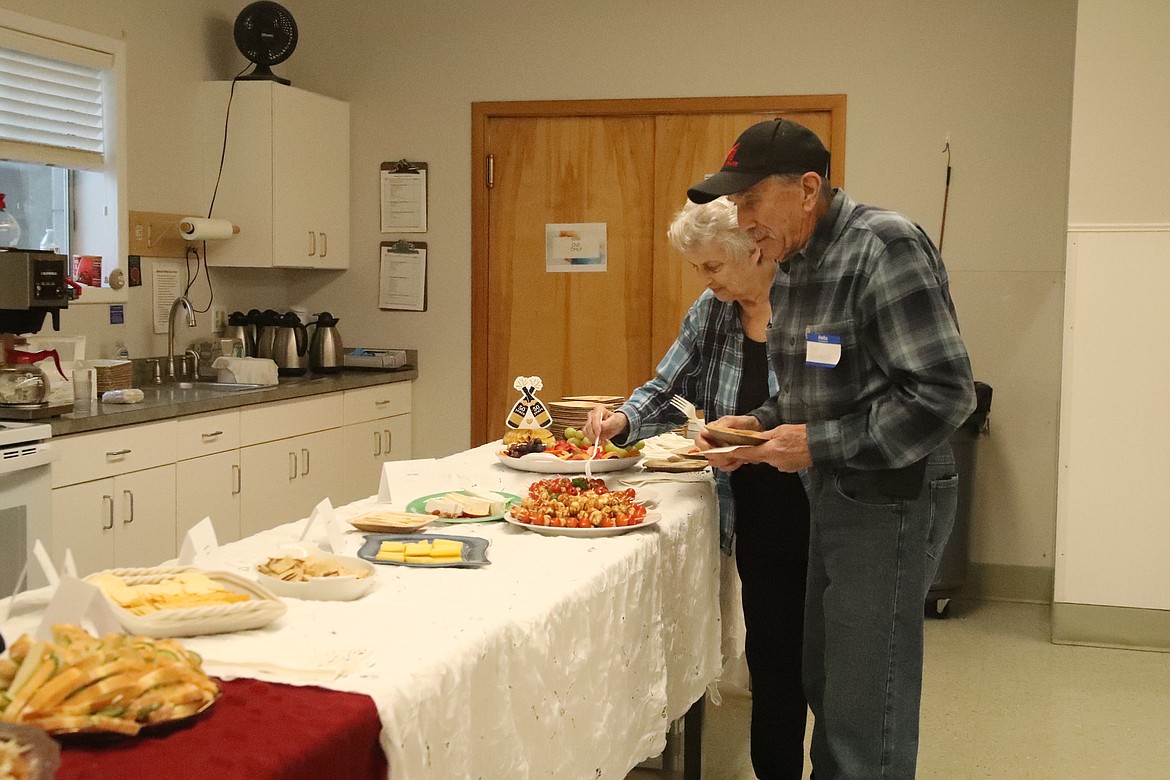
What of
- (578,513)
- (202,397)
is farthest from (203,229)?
(578,513)

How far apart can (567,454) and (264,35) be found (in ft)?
10.2

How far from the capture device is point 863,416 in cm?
219

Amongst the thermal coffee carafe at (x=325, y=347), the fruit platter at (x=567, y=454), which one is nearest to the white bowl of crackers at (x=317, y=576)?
the fruit platter at (x=567, y=454)

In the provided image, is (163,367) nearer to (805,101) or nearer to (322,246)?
(322,246)

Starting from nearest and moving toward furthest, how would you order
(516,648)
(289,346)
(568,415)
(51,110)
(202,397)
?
(516,648) < (568,415) < (202,397) < (51,110) < (289,346)

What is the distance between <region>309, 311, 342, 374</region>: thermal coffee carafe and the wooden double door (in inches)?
26.3

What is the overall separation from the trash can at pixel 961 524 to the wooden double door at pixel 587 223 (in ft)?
3.98

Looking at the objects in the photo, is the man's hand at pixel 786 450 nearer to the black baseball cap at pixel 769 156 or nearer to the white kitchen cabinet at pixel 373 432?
the black baseball cap at pixel 769 156

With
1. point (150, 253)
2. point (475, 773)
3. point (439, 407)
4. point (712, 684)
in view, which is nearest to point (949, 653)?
point (712, 684)

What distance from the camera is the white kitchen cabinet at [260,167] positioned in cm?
524

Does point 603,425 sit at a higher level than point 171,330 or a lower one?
lower

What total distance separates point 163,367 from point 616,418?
2765 millimetres

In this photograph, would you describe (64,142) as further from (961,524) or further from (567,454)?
(961,524)

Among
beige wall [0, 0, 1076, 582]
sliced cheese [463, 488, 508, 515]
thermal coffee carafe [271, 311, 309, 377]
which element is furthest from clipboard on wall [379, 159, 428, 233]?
sliced cheese [463, 488, 508, 515]
